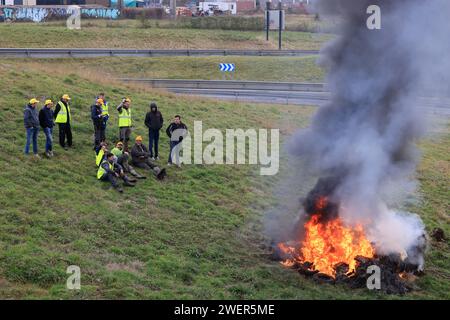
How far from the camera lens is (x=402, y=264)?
64.1 ft

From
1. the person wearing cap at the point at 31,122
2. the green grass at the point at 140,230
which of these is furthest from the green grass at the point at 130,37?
the person wearing cap at the point at 31,122

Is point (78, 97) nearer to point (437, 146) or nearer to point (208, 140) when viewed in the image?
point (208, 140)

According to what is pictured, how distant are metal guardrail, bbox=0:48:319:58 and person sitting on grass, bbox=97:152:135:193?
100.0 feet

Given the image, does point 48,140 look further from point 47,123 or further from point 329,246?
point 329,246

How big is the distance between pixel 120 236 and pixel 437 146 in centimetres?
2209

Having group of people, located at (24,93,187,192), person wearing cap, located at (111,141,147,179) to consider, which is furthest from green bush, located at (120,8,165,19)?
person wearing cap, located at (111,141,147,179)

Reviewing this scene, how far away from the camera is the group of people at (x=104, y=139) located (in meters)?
23.5

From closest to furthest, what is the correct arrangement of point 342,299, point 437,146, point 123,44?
point 342,299
point 437,146
point 123,44

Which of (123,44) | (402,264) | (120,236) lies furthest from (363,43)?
(123,44)

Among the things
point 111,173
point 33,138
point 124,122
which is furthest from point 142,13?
point 111,173

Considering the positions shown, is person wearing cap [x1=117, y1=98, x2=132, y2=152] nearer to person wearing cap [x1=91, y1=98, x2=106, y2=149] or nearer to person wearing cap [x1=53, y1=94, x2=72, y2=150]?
person wearing cap [x1=91, y1=98, x2=106, y2=149]

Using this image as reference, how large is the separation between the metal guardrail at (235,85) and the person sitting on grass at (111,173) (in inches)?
939

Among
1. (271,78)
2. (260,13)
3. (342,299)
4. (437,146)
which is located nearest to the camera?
(342,299)

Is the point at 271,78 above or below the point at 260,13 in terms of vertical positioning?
below
